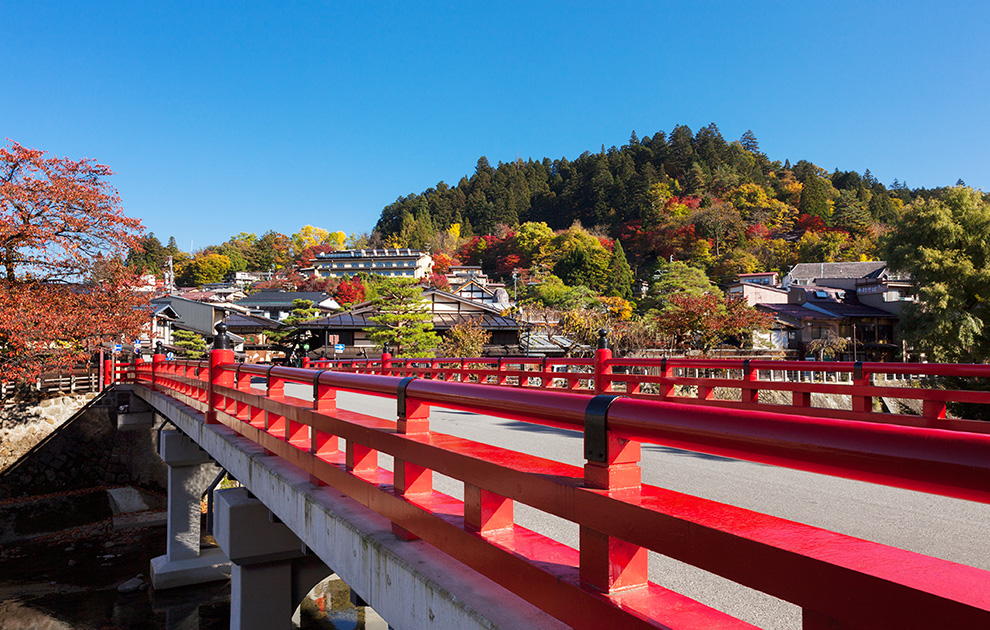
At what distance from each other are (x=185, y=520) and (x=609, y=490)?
14742 mm

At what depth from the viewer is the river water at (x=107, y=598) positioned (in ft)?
41.9

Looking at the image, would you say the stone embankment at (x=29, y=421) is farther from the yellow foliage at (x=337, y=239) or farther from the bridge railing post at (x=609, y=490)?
the yellow foliage at (x=337, y=239)

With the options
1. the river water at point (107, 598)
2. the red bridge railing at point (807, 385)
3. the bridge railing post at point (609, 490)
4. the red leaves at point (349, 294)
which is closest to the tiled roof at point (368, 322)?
the river water at point (107, 598)

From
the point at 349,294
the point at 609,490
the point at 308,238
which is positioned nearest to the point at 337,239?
the point at 308,238

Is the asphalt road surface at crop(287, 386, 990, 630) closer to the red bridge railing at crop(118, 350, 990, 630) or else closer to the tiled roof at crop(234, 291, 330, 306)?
the red bridge railing at crop(118, 350, 990, 630)

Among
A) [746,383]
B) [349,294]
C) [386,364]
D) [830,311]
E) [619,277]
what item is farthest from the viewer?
[349,294]

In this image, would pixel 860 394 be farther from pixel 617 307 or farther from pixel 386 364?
pixel 617 307

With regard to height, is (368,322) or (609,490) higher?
(368,322)

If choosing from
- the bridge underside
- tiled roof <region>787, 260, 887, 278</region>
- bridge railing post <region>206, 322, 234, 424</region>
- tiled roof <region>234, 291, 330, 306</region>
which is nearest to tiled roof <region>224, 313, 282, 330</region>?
tiled roof <region>234, 291, 330, 306</region>

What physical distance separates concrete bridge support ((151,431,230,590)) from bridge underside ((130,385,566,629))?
8417 millimetres

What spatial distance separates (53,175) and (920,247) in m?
30.9

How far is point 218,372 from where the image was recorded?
25.0ft

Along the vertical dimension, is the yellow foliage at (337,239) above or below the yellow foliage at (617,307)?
above

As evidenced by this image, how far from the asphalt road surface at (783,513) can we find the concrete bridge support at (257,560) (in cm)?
123
